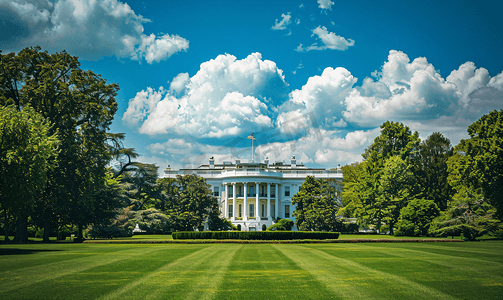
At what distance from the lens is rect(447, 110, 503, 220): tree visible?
35469 millimetres

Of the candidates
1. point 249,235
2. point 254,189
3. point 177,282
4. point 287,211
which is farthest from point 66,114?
point 287,211

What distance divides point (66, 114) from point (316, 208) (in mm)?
33982

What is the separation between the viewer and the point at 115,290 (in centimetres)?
1064

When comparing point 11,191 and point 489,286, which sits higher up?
point 11,191

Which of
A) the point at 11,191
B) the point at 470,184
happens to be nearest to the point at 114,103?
the point at 11,191

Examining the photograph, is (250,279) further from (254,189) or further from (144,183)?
(254,189)

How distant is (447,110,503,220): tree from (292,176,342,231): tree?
58.1 ft

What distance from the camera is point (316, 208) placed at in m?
52.5

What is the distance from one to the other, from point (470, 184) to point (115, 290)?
40264 millimetres

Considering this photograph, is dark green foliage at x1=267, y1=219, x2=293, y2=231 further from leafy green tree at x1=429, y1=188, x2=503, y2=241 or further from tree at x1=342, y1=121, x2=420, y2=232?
leafy green tree at x1=429, y1=188, x2=503, y2=241

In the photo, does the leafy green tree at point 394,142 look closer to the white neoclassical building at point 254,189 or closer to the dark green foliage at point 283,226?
the dark green foliage at point 283,226

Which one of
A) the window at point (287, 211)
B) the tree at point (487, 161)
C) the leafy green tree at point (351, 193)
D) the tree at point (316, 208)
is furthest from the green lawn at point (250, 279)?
the window at point (287, 211)

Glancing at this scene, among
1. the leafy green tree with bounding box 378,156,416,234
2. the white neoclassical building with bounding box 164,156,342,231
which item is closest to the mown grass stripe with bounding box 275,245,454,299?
the leafy green tree with bounding box 378,156,416,234

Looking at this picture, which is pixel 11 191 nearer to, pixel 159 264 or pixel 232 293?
pixel 159 264
